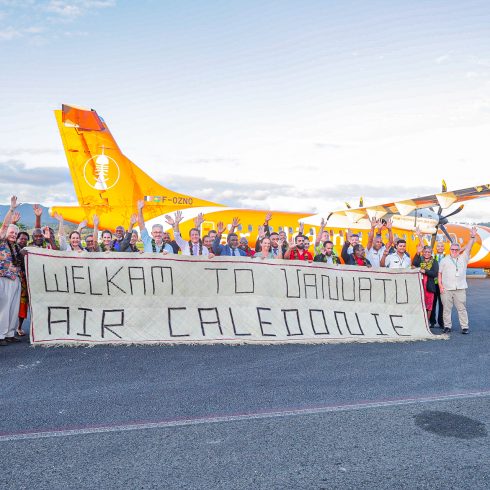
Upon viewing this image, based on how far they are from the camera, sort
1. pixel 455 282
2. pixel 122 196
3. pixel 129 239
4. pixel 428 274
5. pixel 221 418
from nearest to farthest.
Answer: pixel 221 418
pixel 455 282
pixel 129 239
pixel 428 274
pixel 122 196

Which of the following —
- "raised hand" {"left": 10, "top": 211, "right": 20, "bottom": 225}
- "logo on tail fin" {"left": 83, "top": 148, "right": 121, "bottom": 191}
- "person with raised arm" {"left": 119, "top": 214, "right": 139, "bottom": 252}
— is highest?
"logo on tail fin" {"left": 83, "top": 148, "right": 121, "bottom": 191}

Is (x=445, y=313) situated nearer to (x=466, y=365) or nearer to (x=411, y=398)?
(x=466, y=365)

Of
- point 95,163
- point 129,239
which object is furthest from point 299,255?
point 95,163

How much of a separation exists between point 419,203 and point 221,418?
17468 millimetres

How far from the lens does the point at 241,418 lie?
463 centimetres

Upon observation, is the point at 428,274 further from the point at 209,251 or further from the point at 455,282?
the point at 209,251

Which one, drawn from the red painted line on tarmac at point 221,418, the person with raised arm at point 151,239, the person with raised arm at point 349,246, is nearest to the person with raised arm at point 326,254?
the person with raised arm at point 349,246

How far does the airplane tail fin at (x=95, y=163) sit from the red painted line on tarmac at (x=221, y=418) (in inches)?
598

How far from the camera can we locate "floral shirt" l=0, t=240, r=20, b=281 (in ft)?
25.8

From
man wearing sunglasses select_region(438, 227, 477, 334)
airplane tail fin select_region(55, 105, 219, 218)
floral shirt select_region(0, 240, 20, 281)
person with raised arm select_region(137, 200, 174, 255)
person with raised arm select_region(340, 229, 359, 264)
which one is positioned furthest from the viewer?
airplane tail fin select_region(55, 105, 219, 218)

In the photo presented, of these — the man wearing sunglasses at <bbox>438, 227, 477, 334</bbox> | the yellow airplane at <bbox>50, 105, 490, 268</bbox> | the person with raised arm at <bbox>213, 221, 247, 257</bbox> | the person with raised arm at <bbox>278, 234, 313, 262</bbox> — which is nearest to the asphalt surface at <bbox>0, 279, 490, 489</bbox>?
the man wearing sunglasses at <bbox>438, 227, 477, 334</bbox>

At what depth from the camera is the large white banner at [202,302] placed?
25.4 feet

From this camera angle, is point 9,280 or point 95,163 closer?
point 9,280

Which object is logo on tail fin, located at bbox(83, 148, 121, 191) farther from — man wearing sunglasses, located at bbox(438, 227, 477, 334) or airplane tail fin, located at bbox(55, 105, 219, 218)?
man wearing sunglasses, located at bbox(438, 227, 477, 334)
